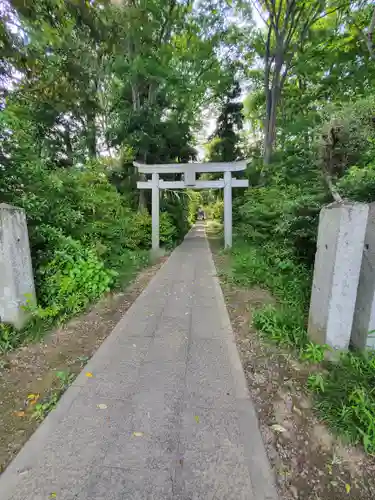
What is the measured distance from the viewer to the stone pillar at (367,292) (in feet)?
6.85

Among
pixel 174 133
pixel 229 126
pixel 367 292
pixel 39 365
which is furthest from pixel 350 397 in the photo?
pixel 229 126

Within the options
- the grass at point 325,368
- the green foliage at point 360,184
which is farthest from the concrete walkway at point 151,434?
the green foliage at point 360,184

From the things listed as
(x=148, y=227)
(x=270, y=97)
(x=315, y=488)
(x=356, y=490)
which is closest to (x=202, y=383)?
(x=315, y=488)

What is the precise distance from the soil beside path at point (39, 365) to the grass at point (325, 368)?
1.94 meters

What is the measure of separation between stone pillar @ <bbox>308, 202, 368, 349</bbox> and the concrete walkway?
93cm

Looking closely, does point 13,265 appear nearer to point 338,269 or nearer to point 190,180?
point 338,269

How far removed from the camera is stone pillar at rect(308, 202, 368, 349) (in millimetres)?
1978

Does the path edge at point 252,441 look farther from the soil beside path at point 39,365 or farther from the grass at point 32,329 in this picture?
the grass at point 32,329

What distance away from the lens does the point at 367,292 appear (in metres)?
2.13

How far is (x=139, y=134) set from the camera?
8523mm

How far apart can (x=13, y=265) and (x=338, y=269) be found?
3192mm

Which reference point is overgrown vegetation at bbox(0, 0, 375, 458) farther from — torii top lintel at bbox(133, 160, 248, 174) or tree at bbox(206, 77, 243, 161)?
torii top lintel at bbox(133, 160, 248, 174)

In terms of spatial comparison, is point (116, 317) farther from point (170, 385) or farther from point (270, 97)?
point (270, 97)

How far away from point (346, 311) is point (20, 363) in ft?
9.98
